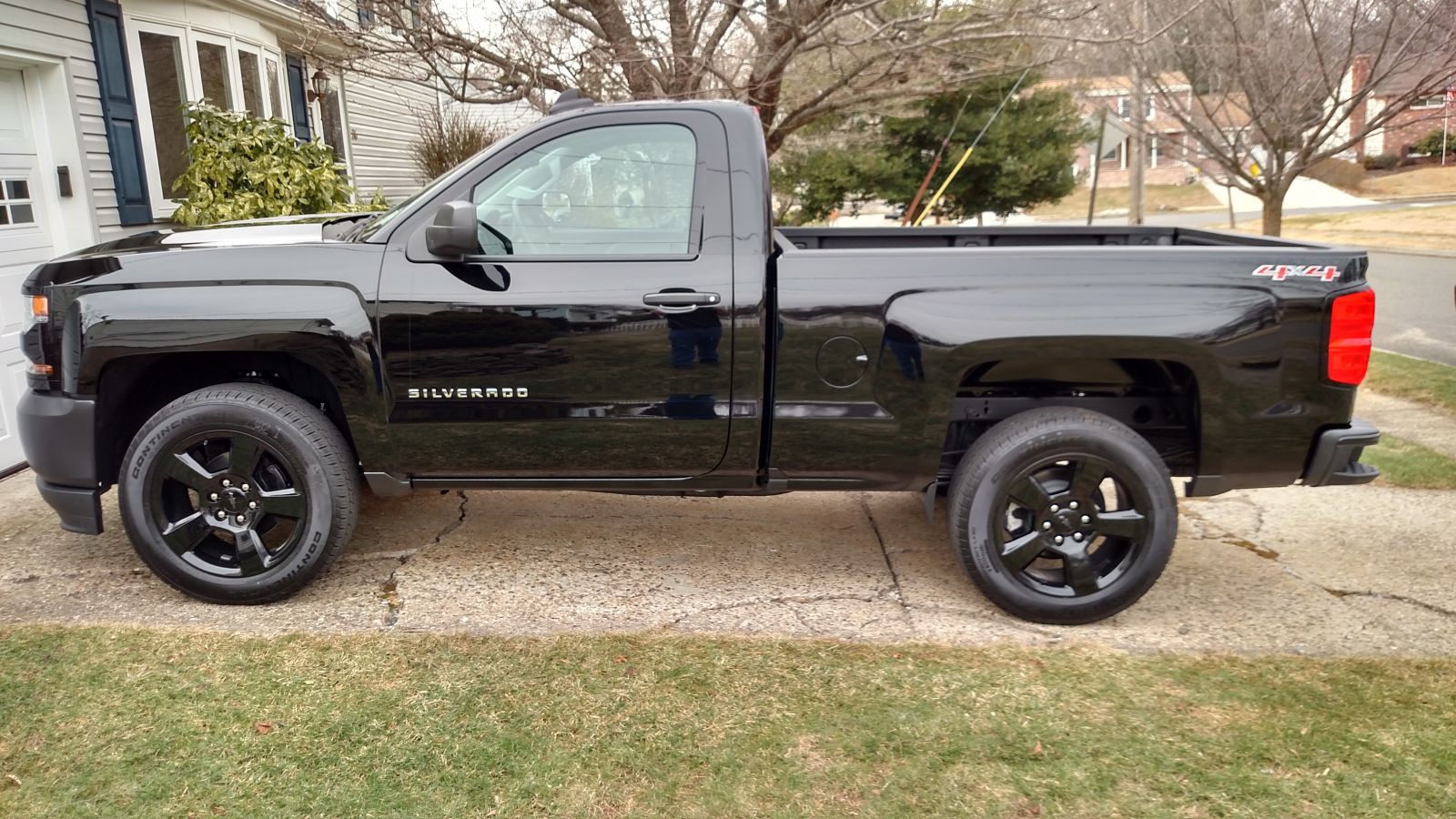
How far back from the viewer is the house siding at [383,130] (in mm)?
15516

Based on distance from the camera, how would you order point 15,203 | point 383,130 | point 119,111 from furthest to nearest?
point 383,130
point 119,111
point 15,203

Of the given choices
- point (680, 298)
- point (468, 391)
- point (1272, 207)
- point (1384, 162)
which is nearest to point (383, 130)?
point (1272, 207)

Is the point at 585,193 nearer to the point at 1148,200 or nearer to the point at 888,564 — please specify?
the point at 888,564

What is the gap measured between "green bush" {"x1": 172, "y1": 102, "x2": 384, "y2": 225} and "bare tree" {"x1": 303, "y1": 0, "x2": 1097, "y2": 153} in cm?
110

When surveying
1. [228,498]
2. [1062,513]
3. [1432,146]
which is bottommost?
[1062,513]

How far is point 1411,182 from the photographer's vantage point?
3903cm

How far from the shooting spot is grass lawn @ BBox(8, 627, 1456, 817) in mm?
2855

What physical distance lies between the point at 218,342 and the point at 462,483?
1.06 metres

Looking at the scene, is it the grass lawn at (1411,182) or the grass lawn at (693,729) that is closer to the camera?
the grass lawn at (693,729)

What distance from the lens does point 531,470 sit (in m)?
4.02

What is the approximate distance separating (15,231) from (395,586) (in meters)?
4.60

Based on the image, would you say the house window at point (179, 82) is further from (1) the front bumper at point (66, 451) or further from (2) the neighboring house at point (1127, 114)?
(2) the neighboring house at point (1127, 114)

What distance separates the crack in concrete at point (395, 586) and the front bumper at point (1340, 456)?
A: 3603 millimetres

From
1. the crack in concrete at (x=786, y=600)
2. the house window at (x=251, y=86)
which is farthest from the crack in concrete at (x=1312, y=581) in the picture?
the house window at (x=251, y=86)
